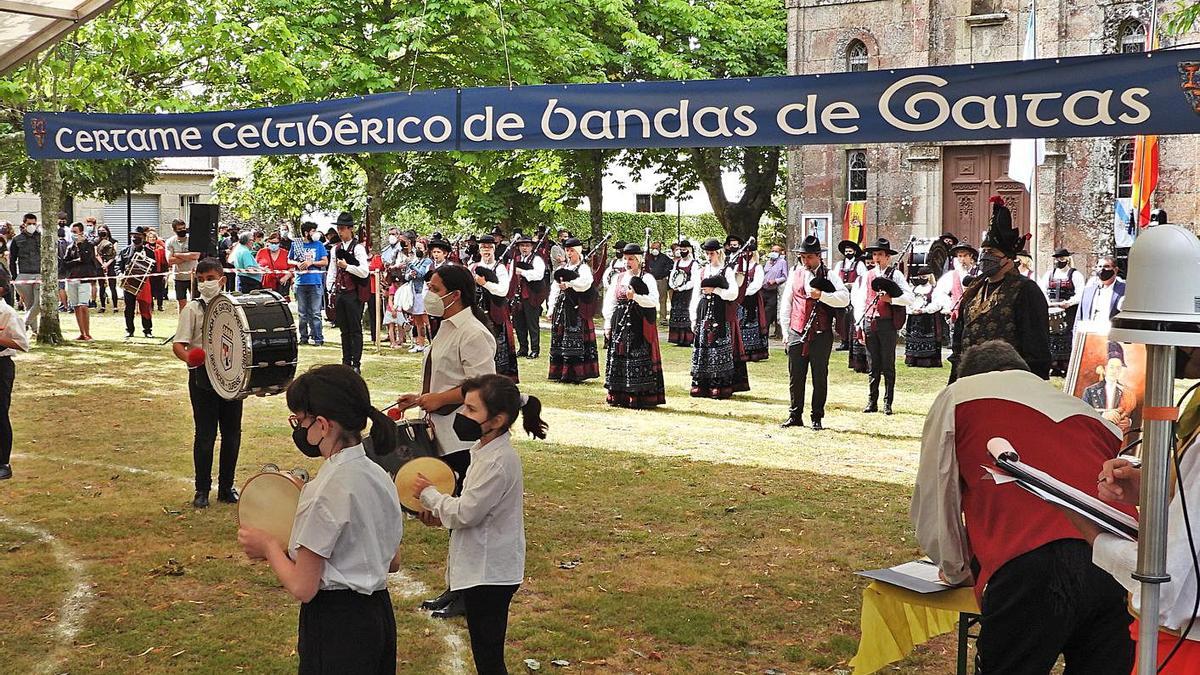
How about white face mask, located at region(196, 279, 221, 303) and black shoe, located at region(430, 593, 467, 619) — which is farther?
white face mask, located at region(196, 279, 221, 303)

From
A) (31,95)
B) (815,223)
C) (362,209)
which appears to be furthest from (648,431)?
(362,209)

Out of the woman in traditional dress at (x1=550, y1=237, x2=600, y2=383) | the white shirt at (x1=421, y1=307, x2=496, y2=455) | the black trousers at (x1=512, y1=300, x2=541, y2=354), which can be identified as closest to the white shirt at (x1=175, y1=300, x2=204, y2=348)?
the white shirt at (x1=421, y1=307, x2=496, y2=455)

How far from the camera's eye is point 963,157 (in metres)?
25.1

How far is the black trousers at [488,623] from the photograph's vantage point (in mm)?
4965

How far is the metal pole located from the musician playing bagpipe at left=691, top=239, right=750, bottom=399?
41.8 ft

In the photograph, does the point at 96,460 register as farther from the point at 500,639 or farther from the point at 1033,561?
the point at 1033,561

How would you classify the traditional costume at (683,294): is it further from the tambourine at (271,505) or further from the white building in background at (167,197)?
the white building in background at (167,197)

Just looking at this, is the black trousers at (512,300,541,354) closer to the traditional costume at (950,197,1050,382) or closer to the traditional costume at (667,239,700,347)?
the traditional costume at (667,239,700,347)

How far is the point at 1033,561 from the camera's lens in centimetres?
417

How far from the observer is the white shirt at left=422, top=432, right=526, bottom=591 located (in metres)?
4.92

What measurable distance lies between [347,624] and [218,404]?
5.59 m

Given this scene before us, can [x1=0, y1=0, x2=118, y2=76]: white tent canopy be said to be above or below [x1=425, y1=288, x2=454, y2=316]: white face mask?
above

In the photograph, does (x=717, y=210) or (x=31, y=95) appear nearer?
(x=31, y=95)

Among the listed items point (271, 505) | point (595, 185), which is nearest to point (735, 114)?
point (271, 505)
